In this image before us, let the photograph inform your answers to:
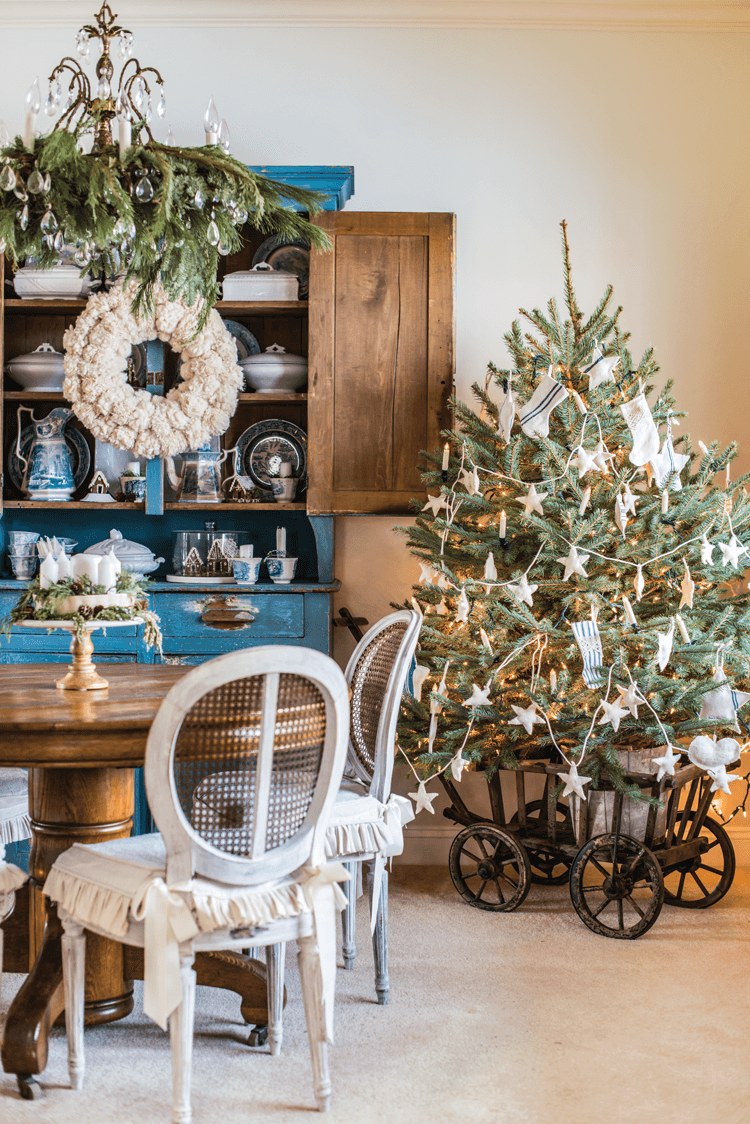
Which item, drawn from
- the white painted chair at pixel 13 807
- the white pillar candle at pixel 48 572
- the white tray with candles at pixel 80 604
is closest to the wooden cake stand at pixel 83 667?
the white tray with candles at pixel 80 604

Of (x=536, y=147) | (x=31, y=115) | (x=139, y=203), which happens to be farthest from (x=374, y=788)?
(x=536, y=147)

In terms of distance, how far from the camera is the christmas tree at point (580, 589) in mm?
2811

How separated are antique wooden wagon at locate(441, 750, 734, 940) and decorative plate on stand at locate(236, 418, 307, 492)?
128cm

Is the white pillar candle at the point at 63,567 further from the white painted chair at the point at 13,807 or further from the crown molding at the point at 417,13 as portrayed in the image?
the crown molding at the point at 417,13

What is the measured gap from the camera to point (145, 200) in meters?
2.04

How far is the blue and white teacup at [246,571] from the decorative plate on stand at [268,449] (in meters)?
0.34

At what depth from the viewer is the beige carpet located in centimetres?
190

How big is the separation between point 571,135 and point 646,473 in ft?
4.65

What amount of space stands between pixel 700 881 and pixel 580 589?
3.42 ft

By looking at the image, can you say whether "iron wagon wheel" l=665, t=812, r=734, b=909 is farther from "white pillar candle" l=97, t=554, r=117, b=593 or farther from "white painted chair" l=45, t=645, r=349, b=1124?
"white pillar candle" l=97, t=554, r=117, b=593

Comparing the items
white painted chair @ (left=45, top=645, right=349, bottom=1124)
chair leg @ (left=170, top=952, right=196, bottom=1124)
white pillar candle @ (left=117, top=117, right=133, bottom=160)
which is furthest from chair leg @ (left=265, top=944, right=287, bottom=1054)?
white pillar candle @ (left=117, top=117, right=133, bottom=160)

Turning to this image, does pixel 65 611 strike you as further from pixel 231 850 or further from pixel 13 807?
pixel 231 850

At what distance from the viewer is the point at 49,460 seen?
355 centimetres

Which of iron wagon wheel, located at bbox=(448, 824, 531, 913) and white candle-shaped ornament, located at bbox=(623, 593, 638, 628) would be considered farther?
iron wagon wheel, located at bbox=(448, 824, 531, 913)
